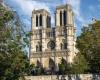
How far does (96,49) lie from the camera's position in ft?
145

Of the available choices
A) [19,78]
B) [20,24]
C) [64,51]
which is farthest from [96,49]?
[64,51]

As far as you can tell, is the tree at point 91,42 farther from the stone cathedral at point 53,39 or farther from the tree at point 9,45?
the stone cathedral at point 53,39

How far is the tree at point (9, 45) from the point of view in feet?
80.2

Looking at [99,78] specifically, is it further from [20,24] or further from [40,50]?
[40,50]

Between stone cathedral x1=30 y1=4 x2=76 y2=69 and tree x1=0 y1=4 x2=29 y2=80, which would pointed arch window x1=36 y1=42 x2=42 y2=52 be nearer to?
stone cathedral x1=30 y1=4 x2=76 y2=69

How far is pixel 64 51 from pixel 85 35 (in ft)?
133

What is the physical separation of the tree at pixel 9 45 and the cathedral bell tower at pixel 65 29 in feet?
190

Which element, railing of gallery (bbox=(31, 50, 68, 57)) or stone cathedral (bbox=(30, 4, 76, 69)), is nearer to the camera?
railing of gallery (bbox=(31, 50, 68, 57))

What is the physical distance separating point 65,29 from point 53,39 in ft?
13.5

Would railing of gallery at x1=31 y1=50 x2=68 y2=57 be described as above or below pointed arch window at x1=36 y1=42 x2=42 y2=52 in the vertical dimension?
below

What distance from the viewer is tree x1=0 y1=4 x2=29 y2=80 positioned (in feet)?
80.2

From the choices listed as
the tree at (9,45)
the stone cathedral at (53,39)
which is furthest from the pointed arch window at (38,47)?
the tree at (9,45)

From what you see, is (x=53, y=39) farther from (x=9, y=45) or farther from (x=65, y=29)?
(x=9, y=45)

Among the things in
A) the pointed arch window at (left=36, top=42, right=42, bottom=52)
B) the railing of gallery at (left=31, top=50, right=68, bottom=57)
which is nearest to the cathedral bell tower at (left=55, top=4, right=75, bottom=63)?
the railing of gallery at (left=31, top=50, right=68, bottom=57)
